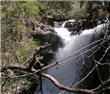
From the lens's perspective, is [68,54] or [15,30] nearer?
[15,30]

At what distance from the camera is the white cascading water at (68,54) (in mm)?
10633

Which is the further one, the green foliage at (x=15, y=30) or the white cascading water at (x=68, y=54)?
the white cascading water at (x=68, y=54)

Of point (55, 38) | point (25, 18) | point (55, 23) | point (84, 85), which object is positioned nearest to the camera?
point (84, 85)

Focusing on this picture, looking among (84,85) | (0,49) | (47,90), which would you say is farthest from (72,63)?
(0,49)

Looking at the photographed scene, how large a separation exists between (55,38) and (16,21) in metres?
6.84

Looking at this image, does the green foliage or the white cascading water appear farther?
the white cascading water

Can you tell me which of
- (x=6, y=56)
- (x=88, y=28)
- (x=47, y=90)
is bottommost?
(x=47, y=90)

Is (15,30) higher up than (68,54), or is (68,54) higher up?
(15,30)

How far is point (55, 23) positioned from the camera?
17812 mm

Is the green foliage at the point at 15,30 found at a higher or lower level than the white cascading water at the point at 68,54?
higher

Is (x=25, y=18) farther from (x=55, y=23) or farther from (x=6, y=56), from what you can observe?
(x=55, y=23)

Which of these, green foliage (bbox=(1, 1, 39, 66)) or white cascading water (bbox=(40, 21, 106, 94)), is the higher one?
green foliage (bbox=(1, 1, 39, 66))

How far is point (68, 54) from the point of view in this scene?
12617mm

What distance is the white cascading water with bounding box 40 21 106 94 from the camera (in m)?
10.6
